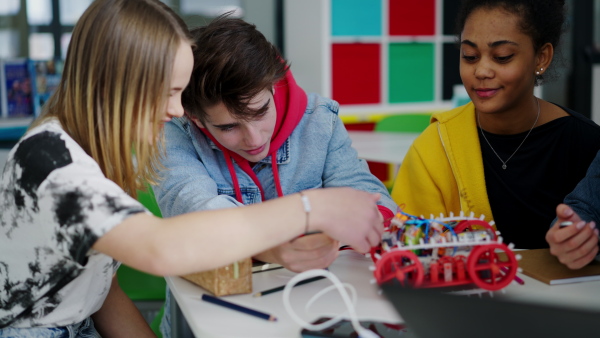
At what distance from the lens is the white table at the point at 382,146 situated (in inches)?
88.0

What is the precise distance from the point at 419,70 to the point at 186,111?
12.0 feet

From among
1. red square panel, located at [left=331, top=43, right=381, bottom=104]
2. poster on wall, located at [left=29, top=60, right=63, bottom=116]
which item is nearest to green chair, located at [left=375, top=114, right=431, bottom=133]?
red square panel, located at [left=331, top=43, right=381, bottom=104]

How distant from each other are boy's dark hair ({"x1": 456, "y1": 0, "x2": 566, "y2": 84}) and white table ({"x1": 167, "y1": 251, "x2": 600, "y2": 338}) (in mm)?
658

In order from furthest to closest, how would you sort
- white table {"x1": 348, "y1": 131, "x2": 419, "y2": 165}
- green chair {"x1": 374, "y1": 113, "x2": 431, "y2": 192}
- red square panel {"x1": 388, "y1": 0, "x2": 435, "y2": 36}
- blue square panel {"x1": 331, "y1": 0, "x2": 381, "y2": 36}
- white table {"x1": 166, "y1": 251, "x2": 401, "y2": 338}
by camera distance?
red square panel {"x1": 388, "y1": 0, "x2": 435, "y2": 36}
blue square panel {"x1": 331, "y1": 0, "x2": 381, "y2": 36}
green chair {"x1": 374, "y1": 113, "x2": 431, "y2": 192}
white table {"x1": 348, "y1": 131, "x2": 419, "y2": 165}
white table {"x1": 166, "y1": 251, "x2": 401, "y2": 338}

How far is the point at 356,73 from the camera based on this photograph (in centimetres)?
443

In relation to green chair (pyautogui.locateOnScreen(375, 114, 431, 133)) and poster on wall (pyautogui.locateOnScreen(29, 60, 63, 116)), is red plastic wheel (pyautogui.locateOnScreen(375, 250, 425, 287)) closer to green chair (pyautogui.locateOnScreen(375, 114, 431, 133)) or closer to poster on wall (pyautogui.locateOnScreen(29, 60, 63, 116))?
green chair (pyautogui.locateOnScreen(375, 114, 431, 133))

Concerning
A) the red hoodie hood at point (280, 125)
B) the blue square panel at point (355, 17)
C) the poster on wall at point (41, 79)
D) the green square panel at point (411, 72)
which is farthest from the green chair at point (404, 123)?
the red hoodie hood at point (280, 125)

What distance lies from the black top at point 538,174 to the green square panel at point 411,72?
3.14 meters

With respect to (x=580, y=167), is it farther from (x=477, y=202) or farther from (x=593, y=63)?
(x=593, y=63)

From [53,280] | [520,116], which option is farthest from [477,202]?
[53,280]

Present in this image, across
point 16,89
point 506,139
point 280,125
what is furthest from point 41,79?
point 506,139

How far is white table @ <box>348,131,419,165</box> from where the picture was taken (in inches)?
88.0

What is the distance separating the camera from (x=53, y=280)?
3.10 ft

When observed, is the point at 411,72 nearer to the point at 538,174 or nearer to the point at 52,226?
the point at 538,174
